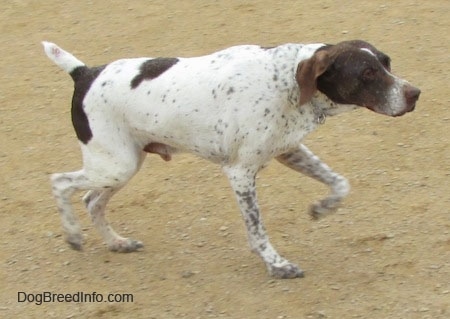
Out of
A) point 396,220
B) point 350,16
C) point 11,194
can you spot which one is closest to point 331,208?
point 396,220

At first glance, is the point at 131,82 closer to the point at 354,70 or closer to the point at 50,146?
the point at 354,70

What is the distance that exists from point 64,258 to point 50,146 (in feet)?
5.62

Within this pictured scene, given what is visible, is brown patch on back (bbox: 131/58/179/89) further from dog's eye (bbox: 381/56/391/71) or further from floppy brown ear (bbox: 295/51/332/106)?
dog's eye (bbox: 381/56/391/71)

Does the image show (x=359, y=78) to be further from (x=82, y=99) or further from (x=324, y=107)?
(x=82, y=99)

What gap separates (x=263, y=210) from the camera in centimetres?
650

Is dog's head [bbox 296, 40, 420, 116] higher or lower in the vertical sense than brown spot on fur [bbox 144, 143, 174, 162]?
higher

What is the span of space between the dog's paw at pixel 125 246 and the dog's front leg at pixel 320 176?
1.04 metres

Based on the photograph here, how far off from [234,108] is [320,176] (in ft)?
2.36

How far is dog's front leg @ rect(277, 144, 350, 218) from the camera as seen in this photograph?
582cm

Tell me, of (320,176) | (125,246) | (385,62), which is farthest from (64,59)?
(385,62)

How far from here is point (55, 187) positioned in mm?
6004

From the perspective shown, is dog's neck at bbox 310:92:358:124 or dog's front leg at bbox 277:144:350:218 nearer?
dog's neck at bbox 310:92:358:124

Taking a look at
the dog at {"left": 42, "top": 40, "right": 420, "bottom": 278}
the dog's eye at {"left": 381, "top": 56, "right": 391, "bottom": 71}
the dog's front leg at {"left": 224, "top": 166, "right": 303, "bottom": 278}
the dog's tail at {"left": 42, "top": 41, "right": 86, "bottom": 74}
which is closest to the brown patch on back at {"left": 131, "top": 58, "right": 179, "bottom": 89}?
the dog at {"left": 42, "top": 40, "right": 420, "bottom": 278}

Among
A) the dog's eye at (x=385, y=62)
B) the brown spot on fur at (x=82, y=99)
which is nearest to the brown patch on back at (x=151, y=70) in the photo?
the brown spot on fur at (x=82, y=99)
